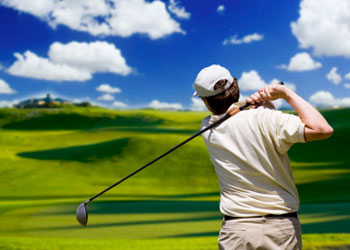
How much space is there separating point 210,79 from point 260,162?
0.55 m

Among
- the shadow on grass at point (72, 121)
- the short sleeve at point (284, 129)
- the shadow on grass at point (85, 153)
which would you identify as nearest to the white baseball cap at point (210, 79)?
the short sleeve at point (284, 129)

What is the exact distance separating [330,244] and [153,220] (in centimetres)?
574

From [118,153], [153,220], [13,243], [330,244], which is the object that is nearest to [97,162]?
[118,153]

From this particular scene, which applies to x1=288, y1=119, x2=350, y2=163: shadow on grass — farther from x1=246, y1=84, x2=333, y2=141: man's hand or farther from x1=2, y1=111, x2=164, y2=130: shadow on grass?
x1=2, y1=111, x2=164, y2=130: shadow on grass

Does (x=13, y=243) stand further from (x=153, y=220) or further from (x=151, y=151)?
(x=151, y=151)

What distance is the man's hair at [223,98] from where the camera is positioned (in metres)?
2.67

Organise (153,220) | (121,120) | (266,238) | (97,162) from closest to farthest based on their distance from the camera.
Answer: (266,238)
(153,220)
(97,162)
(121,120)

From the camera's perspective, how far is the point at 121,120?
74.5m

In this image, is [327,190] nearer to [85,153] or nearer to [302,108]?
[85,153]

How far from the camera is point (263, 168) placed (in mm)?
2508

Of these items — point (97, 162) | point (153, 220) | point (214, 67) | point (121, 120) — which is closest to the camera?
point (214, 67)

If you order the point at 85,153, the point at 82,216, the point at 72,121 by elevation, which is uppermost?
the point at 72,121

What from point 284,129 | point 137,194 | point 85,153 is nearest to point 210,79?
point 284,129

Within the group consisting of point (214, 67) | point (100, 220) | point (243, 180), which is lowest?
point (100, 220)
